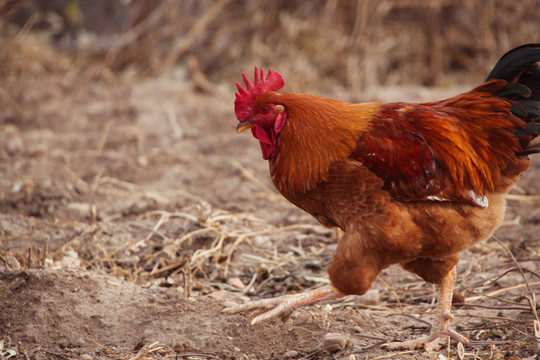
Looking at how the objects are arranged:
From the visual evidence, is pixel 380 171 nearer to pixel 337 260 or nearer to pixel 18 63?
pixel 337 260

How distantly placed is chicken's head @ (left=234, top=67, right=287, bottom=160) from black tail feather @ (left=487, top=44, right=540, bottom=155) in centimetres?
139

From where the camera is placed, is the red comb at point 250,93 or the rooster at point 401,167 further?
the red comb at point 250,93

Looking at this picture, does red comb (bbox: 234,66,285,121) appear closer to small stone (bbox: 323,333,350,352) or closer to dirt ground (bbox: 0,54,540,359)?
dirt ground (bbox: 0,54,540,359)

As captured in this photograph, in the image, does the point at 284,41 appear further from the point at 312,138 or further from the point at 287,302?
the point at 287,302

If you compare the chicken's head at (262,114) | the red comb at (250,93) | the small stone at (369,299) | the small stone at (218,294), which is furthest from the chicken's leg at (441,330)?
the red comb at (250,93)

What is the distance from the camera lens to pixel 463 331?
3486mm

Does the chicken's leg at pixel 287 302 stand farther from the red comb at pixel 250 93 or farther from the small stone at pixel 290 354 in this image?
the red comb at pixel 250 93

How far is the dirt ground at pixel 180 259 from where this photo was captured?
124 inches

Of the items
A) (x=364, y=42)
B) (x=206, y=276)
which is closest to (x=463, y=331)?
(x=206, y=276)

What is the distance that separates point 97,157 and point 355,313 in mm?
3937

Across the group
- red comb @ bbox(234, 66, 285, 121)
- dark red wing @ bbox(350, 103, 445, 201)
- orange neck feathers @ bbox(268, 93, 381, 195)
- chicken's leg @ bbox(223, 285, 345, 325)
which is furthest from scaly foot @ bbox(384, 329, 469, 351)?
red comb @ bbox(234, 66, 285, 121)

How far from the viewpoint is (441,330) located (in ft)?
10.9

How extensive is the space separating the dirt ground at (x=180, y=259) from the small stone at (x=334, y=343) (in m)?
0.02

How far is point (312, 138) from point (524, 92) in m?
1.32
